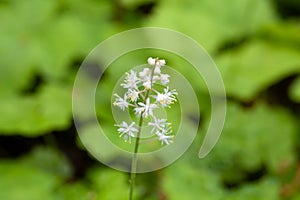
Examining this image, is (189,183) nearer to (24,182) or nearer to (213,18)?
(24,182)

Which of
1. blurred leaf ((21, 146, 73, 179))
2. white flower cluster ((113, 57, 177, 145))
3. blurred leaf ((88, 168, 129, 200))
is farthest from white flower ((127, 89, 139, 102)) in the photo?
blurred leaf ((21, 146, 73, 179))

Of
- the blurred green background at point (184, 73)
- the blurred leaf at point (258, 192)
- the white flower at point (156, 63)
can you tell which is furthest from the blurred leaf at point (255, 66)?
the white flower at point (156, 63)

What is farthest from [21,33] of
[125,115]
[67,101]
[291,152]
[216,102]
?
[291,152]

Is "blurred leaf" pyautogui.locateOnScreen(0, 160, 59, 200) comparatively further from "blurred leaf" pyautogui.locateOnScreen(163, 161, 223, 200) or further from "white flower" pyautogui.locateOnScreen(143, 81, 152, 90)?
"white flower" pyautogui.locateOnScreen(143, 81, 152, 90)

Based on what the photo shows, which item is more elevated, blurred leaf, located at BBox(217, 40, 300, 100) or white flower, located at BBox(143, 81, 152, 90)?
blurred leaf, located at BBox(217, 40, 300, 100)

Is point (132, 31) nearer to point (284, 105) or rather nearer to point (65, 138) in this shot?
point (65, 138)

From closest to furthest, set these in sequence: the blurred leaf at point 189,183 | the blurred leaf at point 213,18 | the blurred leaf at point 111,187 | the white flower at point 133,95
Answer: the white flower at point 133,95 < the blurred leaf at point 111,187 < the blurred leaf at point 189,183 < the blurred leaf at point 213,18

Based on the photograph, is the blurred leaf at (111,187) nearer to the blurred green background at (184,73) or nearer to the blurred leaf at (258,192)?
the blurred green background at (184,73)

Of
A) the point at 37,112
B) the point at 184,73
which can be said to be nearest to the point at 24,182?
the point at 37,112

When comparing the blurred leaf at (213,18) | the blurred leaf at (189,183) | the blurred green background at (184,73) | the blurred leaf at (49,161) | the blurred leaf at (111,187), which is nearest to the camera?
the blurred leaf at (111,187)
